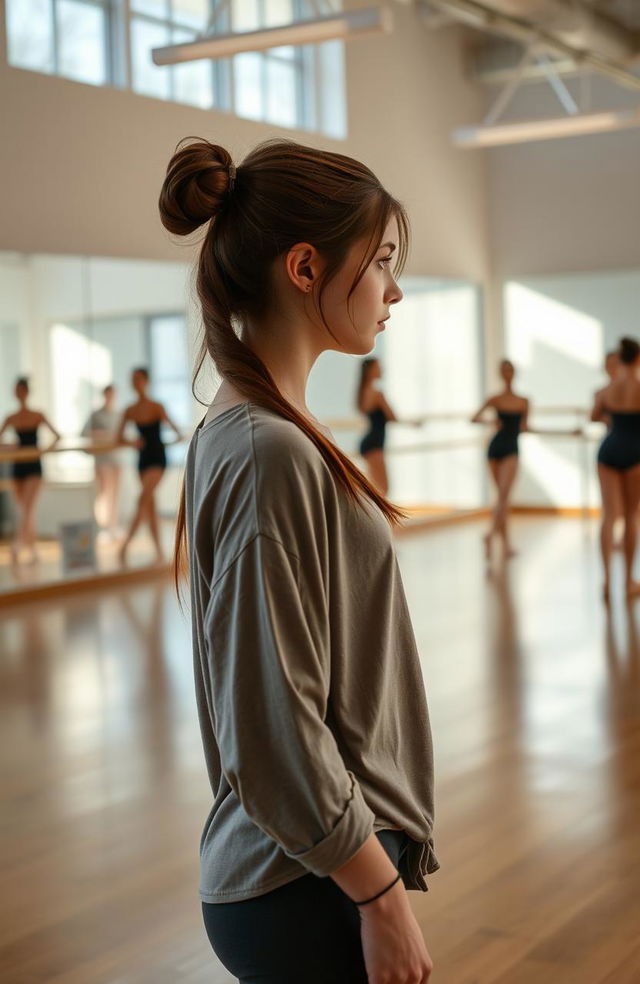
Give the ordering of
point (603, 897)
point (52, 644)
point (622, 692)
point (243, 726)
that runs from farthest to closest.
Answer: point (52, 644)
point (622, 692)
point (603, 897)
point (243, 726)

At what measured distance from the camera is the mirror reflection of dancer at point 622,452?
295 inches

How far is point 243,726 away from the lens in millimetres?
996

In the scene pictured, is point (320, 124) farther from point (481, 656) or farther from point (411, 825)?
point (411, 825)

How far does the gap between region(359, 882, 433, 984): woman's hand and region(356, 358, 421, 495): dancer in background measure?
9715mm

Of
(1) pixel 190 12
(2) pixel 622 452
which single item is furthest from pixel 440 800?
(1) pixel 190 12

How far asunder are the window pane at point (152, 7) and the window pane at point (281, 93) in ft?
4.24

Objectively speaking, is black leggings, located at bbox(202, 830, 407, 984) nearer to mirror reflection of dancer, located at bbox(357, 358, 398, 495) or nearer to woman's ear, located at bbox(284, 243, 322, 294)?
woman's ear, located at bbox(284, 243, 322, 294)

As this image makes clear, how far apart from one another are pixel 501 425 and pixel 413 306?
2684 millimetres

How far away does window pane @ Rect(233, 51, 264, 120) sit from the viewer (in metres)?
10.6

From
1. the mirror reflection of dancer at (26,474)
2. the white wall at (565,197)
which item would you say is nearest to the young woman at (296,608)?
the mirror reflection of dancer at (26,474)

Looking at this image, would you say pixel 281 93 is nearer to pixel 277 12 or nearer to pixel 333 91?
pixel 333 91

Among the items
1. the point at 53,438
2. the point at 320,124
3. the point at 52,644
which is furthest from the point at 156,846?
the point at 320,124

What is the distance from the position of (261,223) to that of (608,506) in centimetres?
687

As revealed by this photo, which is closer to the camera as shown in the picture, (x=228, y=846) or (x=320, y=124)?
(x=228, y=846)
